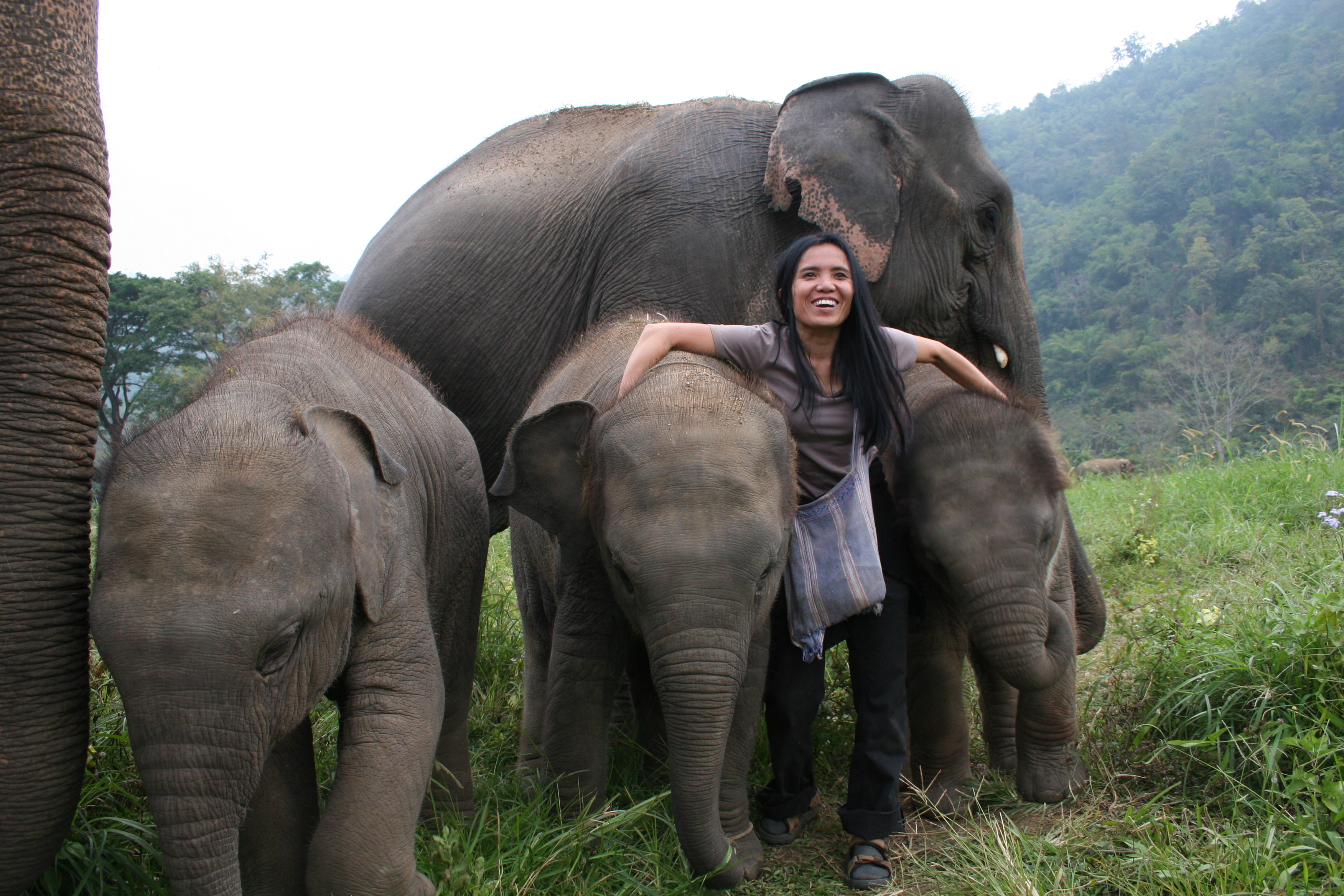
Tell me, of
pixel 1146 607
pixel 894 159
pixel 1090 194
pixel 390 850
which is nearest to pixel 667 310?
pixel 894 159

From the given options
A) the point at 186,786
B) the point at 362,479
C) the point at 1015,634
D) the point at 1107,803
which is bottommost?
the point at 1107,803

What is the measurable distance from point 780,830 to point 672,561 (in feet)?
4.43

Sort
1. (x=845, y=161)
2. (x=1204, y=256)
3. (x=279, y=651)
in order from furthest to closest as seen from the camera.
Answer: (x=1204, y=256), (x=845, y=161), (x=279, y=651)

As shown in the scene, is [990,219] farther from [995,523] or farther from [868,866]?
[868,866]

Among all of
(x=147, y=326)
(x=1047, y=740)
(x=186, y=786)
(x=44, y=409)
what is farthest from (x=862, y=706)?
(x=147, y=326)

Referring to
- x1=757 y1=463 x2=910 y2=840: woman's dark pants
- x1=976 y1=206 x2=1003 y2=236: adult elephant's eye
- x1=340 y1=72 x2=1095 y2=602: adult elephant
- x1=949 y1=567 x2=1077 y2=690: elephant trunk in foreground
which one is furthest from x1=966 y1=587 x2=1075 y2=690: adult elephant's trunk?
x1=976 y1=206 x2=1003 y2=236: adult elephant's eye

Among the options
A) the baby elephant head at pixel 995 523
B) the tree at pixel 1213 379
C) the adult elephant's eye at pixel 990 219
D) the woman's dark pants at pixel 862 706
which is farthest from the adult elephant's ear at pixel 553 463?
the tree at pixel 1213 379

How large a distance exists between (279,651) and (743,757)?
1.49 meters

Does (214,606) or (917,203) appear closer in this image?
(214,606)

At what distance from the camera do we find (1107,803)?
3.65 meters

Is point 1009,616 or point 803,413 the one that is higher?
point 803,413

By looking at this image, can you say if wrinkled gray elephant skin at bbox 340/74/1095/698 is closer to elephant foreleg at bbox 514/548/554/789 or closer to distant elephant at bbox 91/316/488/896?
elephant foreleg at bbox 514/548/554/789

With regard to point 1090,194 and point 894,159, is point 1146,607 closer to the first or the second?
point 894,159

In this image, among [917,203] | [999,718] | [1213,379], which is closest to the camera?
[999,718]
